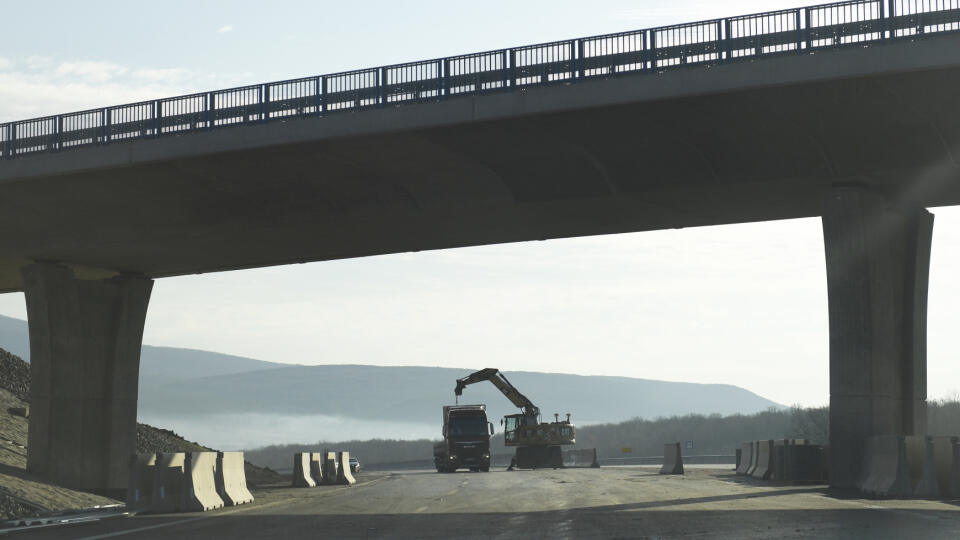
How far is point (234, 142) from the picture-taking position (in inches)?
1222

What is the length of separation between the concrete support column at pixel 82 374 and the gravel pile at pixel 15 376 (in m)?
10.8

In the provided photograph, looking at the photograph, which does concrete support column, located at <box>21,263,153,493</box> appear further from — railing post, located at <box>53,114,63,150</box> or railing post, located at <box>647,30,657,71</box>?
railing post, located at <box>647,30,657,71</box>

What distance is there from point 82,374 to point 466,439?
75.8 ft

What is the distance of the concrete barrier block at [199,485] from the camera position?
2459 cm

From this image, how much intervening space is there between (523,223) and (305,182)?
6.65m

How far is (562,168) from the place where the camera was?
30641mm

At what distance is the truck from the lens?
57734 millimetres

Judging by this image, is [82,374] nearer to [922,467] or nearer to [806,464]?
[806,464]

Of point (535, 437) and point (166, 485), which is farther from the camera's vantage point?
point (535, 437)

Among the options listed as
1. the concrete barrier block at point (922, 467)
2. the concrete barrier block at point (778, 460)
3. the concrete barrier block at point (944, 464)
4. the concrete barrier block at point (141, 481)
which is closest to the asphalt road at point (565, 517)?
the concrete barrier block at point (922, 467)

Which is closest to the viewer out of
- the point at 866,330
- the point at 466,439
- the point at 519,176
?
the point at 866,330

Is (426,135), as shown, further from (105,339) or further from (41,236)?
(105,339)

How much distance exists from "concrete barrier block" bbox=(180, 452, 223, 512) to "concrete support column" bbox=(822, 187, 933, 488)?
51.9ft

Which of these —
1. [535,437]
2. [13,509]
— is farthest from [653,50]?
[535,437]
